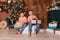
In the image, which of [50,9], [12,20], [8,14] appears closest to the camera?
[50,9]

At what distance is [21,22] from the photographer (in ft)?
16.6

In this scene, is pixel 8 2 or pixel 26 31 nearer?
pixel 26 31

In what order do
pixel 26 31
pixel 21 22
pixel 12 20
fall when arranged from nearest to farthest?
1. pixel 26 31
2. pixel 21 22
3. pixel 12 20

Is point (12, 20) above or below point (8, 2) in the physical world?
below

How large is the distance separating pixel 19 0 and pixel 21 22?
1.45 meters

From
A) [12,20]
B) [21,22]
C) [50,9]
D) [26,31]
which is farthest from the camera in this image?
[12,20]

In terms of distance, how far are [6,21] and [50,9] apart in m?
1.40

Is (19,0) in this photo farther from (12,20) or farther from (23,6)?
(12,20)

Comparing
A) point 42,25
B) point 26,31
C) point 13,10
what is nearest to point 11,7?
point 13,10

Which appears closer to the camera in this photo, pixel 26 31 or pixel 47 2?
pixel 26 31

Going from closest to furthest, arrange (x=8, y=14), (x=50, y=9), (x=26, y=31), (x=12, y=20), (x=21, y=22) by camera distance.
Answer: (x=26, y=31) < (x=21, y=22) < (x=50, y=9) < (x=12, y=20) < (x=8, y=14)

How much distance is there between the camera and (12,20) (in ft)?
20.4

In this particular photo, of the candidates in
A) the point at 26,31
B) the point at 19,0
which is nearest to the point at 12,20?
the point at 19,0

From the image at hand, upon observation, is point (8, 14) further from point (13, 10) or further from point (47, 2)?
point (47, 2)
